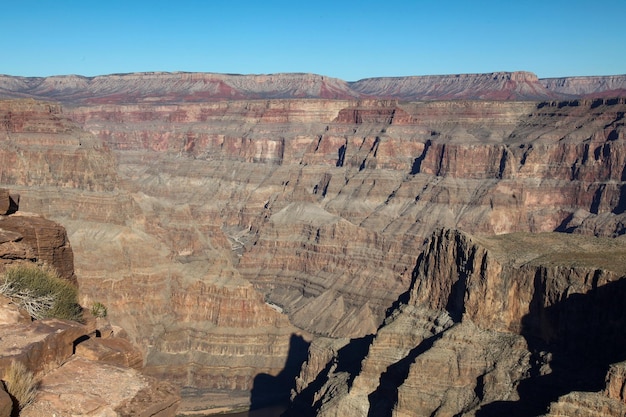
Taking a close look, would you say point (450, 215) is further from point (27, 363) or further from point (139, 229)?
point (27, 363)

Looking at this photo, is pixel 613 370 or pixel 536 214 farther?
pixel 536 214

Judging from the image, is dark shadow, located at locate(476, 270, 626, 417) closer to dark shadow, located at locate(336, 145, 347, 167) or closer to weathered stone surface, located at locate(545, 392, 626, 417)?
weathered stone surface, located at locate(545, 392, 626, 417)

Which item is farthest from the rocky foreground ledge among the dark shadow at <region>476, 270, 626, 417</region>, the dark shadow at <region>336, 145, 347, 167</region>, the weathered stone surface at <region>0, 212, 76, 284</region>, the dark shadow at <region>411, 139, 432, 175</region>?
the dark shadow at <region>336, 145, 347, 167</region>

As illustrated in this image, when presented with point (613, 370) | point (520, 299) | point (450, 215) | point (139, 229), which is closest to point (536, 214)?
point (450, 215)

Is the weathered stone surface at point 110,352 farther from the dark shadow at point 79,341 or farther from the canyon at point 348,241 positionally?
the canyon at point 348,241

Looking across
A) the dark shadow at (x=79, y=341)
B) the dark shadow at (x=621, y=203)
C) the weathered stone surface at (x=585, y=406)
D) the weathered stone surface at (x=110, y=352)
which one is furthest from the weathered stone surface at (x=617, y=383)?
the dark shadow at (x=621, y=203)
